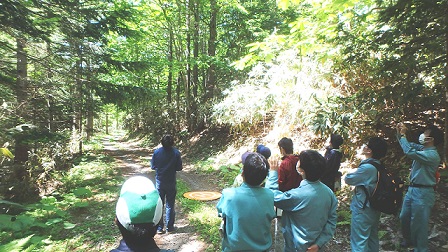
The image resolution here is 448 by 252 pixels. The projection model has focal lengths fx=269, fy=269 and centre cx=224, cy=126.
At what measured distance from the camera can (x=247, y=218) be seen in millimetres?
2543

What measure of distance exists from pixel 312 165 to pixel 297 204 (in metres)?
0.43

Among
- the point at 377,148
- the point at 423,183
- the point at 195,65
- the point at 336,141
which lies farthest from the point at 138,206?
the point at 195,65

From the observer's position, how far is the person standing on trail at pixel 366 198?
11.7 feet

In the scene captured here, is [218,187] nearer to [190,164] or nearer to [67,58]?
[190,164]

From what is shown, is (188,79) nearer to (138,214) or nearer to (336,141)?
(336,141)

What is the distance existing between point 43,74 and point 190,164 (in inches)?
294

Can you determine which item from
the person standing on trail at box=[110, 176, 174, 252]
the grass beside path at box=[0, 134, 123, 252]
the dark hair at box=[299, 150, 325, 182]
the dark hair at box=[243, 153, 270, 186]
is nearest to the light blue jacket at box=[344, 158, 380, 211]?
the dark hair at box=[299, 150, 325, 182]

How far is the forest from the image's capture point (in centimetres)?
517

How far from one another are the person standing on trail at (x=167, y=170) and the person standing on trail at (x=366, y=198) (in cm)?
335

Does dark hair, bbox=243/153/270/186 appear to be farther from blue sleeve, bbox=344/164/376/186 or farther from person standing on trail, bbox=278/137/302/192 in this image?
blue sleeve, bbox=344/164/376/186

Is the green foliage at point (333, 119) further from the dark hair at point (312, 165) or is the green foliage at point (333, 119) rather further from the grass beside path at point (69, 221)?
the grass beside path at point (69, 221)

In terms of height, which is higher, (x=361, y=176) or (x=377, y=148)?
(x=377, y=148)

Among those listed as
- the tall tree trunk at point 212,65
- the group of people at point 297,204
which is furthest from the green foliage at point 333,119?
the tall tree trunk at point 212,65

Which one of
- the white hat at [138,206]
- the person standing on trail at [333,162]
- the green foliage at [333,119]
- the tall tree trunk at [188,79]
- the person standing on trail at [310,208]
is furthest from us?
the tall tree trunk at [188,79]
